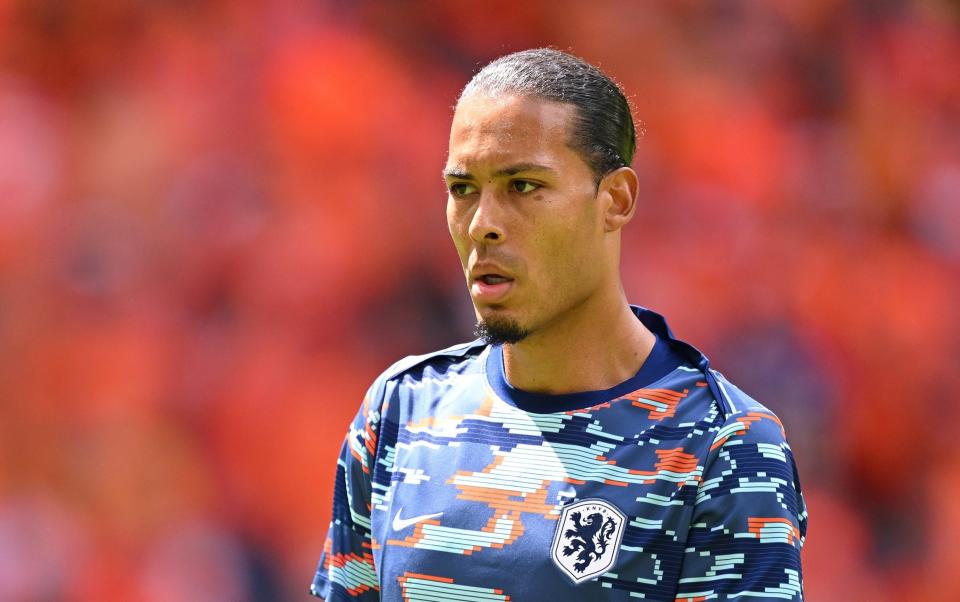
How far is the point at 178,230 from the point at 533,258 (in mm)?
1903

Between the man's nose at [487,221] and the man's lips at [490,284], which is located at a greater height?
the man's nose at [487,221]

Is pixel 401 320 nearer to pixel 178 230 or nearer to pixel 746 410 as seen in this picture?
pixel 178 230

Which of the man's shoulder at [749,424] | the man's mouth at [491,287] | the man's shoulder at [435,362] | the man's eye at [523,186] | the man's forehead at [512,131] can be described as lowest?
the man's shoulder at [749,424]

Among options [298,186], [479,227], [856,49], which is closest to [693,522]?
[479,227]

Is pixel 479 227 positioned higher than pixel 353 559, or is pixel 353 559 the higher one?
pixel 479 227

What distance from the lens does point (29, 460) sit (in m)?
3.22

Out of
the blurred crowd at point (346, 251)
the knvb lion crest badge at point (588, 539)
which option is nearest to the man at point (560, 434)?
the knvb lion crest badge at point (588, 539)

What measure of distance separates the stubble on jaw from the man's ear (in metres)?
0.19

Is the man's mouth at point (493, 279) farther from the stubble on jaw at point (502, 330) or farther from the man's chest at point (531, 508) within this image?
the man's chest at point (531, 508)

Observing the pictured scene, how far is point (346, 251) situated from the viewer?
10.9 feet

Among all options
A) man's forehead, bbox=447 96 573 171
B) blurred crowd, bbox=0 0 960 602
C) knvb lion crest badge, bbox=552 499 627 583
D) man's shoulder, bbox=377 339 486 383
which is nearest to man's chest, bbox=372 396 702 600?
knvb lion crest badge, bbox=552 499 627 583

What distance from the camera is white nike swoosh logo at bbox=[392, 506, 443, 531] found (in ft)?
5.41

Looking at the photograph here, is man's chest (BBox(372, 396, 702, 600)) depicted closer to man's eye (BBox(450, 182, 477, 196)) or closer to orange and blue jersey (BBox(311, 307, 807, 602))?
orange and blue jersey (BBox(311, 307, 807, 602))

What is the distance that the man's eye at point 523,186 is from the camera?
5.29 ft
